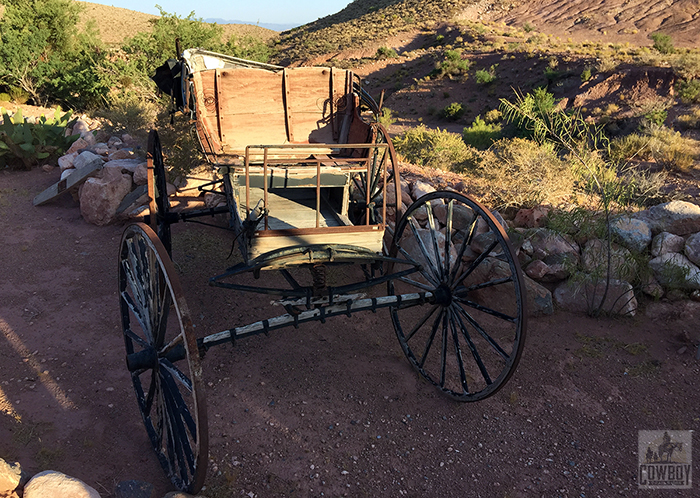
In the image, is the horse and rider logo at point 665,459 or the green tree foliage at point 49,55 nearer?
the horse and rider logo at point 665,459

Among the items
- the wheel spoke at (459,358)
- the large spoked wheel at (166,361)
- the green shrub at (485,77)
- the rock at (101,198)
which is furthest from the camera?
the green shrub at (485,77)

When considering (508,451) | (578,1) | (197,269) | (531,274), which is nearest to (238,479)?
(508,451)

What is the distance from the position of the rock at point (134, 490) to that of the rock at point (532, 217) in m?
5.12

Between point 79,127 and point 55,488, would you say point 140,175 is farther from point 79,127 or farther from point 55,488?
point 55,488

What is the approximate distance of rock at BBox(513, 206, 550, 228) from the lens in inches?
239

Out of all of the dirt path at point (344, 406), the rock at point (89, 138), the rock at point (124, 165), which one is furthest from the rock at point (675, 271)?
the rock at point (89, 138)

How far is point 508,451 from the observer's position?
11.6 feet

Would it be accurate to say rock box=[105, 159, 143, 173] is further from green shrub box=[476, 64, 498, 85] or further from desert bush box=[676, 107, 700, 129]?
green shrub box=[476, 64, 498, 85]

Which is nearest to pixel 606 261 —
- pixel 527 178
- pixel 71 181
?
pixel 527 178

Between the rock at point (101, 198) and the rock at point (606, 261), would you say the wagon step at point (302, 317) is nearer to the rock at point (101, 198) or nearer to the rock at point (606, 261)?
the rock at point (606, 261)

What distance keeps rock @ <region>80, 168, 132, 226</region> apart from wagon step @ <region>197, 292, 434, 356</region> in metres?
5.09

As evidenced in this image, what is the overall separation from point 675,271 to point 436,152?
529 centimetres

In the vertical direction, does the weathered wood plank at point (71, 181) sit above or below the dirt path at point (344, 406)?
above

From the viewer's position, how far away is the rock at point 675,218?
18.6ft
